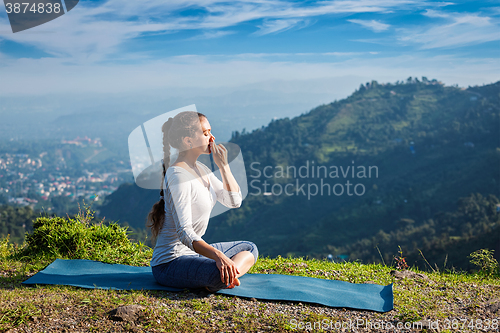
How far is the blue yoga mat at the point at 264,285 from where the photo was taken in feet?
10.5

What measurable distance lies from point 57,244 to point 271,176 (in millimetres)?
85286

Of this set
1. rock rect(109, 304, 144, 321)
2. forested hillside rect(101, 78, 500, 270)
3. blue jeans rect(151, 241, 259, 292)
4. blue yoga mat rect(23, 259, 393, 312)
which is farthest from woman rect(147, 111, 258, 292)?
forested hillside rect(101, 78, 500, 270)

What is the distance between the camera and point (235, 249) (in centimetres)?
345

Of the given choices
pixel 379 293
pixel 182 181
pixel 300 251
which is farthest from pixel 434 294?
pixel 300 251

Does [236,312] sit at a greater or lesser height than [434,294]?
greater

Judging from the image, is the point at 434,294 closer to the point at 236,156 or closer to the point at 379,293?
the point at 379,293

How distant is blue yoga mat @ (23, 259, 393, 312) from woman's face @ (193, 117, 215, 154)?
1.32m

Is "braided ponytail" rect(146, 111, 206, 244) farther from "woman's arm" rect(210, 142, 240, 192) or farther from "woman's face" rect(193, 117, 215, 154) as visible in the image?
"woman's arm" rect(210, 142, 240, 192)

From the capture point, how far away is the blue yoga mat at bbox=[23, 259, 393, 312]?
10.5 feet

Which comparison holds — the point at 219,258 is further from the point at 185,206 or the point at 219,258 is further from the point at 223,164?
the point at 223,164

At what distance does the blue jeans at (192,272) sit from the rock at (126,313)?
0.49 metres

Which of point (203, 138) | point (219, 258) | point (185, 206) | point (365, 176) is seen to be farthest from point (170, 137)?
point (365, 176)

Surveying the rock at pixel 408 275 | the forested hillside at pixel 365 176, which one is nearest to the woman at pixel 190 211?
the rock at pixel 408 275

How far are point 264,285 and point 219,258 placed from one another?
3.01 ft
